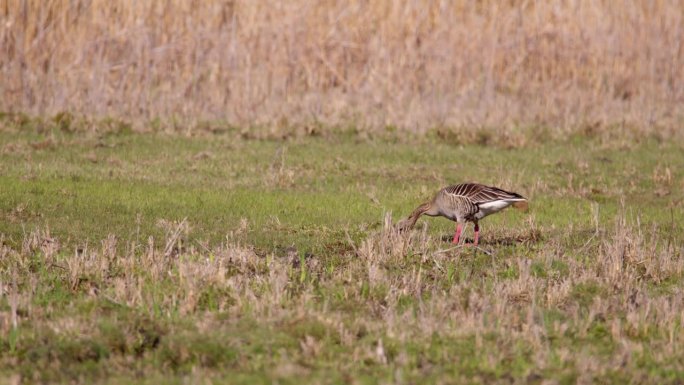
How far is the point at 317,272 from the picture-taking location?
8.52 meters

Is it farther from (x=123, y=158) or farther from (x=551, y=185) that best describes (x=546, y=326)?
(x=123, y=158)

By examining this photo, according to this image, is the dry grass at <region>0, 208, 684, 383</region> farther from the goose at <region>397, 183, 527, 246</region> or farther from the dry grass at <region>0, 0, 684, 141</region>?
the dry grass at <region>0, 0, 684, 141</region>

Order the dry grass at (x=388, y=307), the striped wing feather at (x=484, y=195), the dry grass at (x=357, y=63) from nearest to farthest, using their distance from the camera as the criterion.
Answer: the dry grass at (x=388, y=307), the striped wing feather at (x=484, y=195), the dry grass at (x=357, y=63)

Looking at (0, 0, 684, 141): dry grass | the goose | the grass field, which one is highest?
(0, 0, 684, 141): dry grass

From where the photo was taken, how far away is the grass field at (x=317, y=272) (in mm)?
6234

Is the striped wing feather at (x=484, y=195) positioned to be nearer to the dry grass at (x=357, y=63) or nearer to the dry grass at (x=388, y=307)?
the dry grass at (x=388, y=307)

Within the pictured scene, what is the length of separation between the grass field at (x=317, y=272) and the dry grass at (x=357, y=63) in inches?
93.9

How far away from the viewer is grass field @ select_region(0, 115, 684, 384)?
6234mm

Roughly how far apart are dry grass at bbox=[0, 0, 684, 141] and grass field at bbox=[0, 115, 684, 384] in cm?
238

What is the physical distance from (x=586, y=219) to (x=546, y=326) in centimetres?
476

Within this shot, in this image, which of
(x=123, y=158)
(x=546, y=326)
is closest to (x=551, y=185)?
(x=123, y=158)

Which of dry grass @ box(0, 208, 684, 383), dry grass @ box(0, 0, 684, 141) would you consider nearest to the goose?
dry grass @ box(0, 208, 684, 383)

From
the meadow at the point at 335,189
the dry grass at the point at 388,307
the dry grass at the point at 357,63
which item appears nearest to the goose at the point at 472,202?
the meadow at the point at 335,189

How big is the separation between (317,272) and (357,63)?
425 inches
